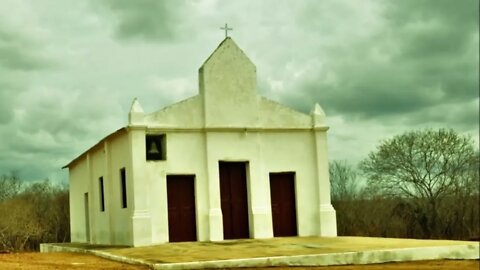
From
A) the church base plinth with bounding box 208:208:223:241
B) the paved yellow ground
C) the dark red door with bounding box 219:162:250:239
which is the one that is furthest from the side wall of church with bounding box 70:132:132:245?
the dark red door with bounding box 219:162:250:239

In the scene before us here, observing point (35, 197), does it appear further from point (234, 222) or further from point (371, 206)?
point (234, 222)

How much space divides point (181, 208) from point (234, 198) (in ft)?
6.21

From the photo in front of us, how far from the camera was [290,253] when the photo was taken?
55.1 ft

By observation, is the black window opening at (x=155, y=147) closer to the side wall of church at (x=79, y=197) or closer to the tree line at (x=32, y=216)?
the side wall of church at (x=79, y=197)

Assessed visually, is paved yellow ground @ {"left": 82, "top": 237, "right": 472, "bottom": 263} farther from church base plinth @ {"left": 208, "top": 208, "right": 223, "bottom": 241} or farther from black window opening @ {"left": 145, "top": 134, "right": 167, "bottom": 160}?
black window opening @ {"left": 145, "top": 134, "right": 167, "bottom": 160}

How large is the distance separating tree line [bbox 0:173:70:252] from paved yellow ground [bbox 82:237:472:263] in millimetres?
26218

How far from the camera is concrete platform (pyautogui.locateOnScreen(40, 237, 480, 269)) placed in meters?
15.7

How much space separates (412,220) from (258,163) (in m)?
25.9

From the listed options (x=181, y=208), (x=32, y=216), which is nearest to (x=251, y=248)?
(x=181, y=208)

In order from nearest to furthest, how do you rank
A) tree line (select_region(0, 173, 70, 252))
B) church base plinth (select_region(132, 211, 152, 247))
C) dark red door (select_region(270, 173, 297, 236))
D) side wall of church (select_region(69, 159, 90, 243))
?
church base plinth (select_region(132, 211, 152, 247))
dark red door (select_region(270, 173, 297, 236))
side wall of church (select_region(69, 159, 90, 243))
tree line (select_region(0, 173, 70, 252))

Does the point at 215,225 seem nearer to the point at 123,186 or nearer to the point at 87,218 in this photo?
the point at 123,186

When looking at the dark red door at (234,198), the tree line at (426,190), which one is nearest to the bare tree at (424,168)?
the tree line at (426,190)

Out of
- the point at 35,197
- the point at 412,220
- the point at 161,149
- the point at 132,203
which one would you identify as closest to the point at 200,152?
the point at 161,149

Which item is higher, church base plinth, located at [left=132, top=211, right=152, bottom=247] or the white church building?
the white church building
